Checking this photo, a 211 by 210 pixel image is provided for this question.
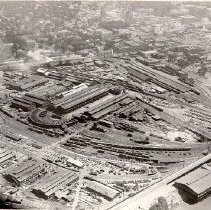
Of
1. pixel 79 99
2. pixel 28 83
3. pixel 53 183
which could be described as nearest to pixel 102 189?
pixel 53 183

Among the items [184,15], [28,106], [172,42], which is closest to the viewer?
[28,106]

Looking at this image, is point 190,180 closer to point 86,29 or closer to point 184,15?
point 86,29

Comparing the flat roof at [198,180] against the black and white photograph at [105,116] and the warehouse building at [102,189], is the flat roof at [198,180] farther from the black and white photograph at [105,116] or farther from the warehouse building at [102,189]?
the warehouse building at [102,189]

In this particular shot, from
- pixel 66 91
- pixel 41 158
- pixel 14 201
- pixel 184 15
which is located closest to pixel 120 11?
pixel 184 15

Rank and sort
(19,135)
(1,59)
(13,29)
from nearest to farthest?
(19,135), (1,59), (13,29)

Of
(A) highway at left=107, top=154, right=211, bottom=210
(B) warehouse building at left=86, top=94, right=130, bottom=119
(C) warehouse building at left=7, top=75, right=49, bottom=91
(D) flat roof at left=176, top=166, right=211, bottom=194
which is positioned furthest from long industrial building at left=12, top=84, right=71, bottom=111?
(D) flat roof at left=176, top=166, right=211, bottom=194

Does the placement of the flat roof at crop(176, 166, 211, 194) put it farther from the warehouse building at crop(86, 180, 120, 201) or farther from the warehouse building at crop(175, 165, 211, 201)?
the warehouse building at crop(86, 180, 120, 201)
